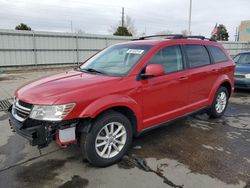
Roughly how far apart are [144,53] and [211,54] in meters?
2.00

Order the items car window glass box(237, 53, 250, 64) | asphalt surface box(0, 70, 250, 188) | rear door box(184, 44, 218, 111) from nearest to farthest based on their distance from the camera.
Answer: asphalt surface box(0, 70, 250, 188) < rear door box(184, 44, 218, 111) < car window glass box(237, 53, 250, 64)

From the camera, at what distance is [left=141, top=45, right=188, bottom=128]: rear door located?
12.1 ft

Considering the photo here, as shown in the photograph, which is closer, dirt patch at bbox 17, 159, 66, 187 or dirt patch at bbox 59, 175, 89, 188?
dirt patch at bbox 59, 175, 89, 188

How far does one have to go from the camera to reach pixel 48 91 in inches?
120

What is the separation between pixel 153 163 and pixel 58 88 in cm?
169

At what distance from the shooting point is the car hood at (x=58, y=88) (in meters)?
2.91

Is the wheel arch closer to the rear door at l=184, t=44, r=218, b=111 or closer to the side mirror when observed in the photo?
the side mirror

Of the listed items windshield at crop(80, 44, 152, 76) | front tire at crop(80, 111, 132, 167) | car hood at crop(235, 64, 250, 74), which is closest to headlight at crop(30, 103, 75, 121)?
front tire at crop(80, 111, 132, 167)

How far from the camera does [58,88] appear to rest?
3094 millimetres

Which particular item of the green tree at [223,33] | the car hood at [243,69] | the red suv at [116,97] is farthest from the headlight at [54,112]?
the green tree at [223,33]

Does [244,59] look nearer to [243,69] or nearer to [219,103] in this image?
[243,69]

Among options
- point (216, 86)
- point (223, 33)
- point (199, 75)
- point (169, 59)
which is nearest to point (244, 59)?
point (216, 86)

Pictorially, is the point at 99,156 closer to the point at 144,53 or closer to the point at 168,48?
the point at 144,53

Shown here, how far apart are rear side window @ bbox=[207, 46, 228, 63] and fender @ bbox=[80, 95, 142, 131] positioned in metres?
2.51
